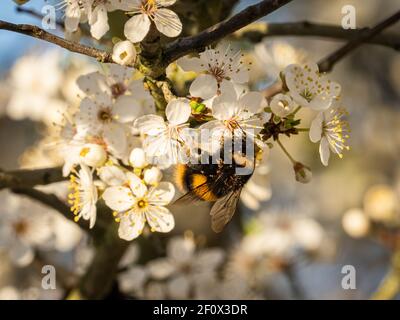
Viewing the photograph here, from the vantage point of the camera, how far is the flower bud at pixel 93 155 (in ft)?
5.55

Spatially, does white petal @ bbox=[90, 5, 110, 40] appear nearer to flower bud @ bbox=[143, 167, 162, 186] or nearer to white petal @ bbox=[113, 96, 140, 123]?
white petal @ bbox=[113, 96, 140, 123]

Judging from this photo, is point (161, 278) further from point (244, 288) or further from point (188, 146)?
point (188, 146)

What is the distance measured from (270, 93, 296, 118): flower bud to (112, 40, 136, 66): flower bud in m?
0.36

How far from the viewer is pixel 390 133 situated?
466 cm

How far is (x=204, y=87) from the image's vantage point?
1.59m

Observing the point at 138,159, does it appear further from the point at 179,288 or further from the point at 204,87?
the point at 179,288

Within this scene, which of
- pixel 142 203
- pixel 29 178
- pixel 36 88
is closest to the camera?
pixel 142 203

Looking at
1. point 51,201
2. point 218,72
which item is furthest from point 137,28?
point 51,201

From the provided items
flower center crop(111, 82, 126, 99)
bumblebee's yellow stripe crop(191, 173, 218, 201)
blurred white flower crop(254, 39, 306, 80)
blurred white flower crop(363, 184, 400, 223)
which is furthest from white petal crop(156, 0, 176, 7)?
blurred white flower crop(363, 184, 400, 223)

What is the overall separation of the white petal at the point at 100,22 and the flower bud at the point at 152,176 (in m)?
0.35

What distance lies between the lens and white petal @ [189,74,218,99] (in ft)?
5.22

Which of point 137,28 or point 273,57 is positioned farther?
point 273,57

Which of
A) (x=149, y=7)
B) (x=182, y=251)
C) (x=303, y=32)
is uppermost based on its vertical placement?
(x=303, y=32)

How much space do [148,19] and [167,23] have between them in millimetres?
67
